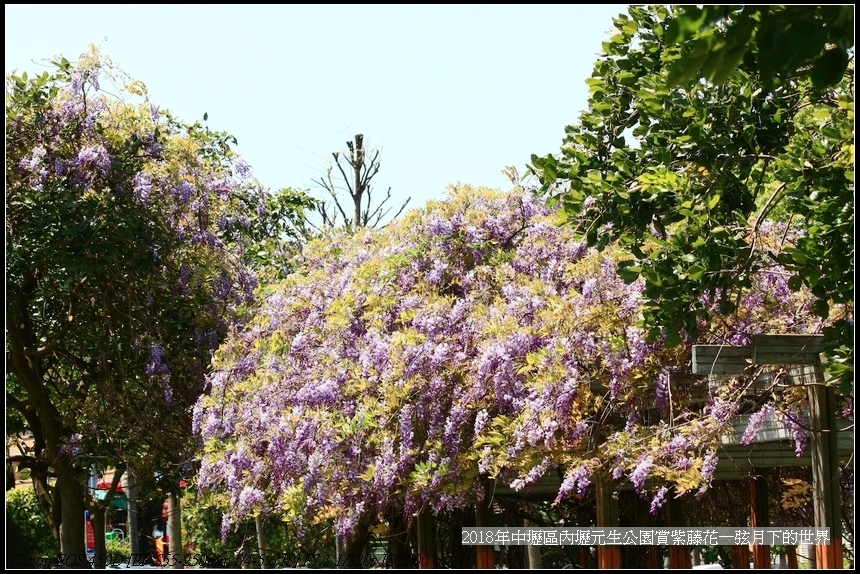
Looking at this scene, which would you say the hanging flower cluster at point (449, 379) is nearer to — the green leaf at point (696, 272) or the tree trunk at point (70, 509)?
the green leaf at point (696, 272)

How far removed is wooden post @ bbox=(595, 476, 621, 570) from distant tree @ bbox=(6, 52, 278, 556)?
5.76 metres

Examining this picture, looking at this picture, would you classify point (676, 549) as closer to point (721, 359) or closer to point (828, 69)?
point (721, 359)

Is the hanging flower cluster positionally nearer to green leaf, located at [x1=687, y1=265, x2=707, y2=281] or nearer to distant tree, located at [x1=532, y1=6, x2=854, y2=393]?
distant tree, located at [x1=532, y1=6, x2=854, y2=393]

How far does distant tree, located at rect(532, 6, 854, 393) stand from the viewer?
6.21 m

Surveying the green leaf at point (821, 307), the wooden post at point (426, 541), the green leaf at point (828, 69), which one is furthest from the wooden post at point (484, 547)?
the green leaf at point (828, 69)

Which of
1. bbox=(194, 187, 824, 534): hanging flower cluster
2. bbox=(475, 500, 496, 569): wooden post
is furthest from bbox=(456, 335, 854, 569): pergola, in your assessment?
bbox=(475, 500, 496, 569): wooden post

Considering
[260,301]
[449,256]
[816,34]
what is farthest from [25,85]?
[816,34]

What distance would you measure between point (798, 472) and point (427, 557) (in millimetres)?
4475

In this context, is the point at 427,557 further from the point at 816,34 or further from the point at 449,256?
the point at 816,34

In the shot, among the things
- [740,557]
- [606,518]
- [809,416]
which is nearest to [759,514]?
[606,518]

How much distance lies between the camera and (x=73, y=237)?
12.9 metres

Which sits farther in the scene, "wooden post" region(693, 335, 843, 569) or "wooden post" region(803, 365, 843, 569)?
"wooden post" region(803, 365, 843, 569)

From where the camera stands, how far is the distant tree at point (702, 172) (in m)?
6.21

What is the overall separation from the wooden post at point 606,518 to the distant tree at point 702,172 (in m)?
3.35
